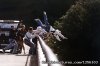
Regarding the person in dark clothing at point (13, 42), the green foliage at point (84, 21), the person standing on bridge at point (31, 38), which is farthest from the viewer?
the green foliage at point (84, 21)

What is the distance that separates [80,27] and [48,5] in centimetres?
2520

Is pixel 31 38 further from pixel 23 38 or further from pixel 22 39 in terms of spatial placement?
pixel 23 38

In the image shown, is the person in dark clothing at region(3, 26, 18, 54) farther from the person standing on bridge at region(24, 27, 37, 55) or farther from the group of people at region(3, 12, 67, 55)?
the person standing on bridge at region(24, 27, 37, 55)

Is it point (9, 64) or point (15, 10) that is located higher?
point (15, 10)

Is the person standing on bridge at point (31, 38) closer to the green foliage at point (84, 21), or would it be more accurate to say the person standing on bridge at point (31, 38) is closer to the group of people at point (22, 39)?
the group of people at point (22, 39)

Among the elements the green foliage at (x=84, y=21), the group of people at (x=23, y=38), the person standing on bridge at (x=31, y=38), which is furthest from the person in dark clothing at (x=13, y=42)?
the green foliage at (x=84, y=21)

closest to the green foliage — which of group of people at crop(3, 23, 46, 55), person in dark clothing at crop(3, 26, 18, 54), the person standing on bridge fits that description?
person in dark clothing at crop(3, 26, 18, 54)

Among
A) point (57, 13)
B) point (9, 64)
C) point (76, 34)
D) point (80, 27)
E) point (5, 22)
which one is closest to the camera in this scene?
point (9, 64)

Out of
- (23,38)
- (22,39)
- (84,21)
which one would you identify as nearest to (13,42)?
(22,39)

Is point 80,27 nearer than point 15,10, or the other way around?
point 80,27

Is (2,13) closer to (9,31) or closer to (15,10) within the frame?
(15,10)

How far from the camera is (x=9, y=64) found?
647 inches

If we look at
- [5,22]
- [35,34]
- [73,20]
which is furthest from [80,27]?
[35,34]

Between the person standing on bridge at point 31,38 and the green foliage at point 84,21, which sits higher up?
the green foliage at point 84,21
